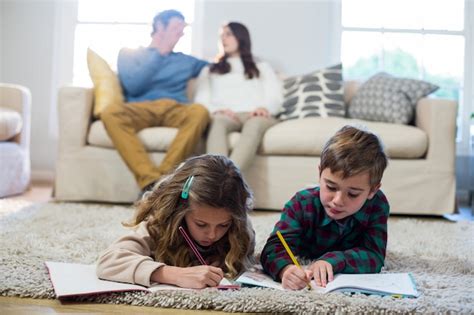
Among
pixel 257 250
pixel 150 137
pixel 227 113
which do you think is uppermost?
pixel 227 113

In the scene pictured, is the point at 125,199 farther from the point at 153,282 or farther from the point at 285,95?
the point at 153,282

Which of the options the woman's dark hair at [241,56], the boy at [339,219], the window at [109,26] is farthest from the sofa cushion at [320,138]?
the window at [109,26]

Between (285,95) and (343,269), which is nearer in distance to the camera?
(343,269)

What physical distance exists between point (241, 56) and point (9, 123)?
4.64 ft

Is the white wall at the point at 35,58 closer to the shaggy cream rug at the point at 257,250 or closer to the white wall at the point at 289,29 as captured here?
the white wall at the point at 289,29

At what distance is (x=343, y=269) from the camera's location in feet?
4.80

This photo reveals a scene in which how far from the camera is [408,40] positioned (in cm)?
442

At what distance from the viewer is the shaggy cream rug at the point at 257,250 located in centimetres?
120

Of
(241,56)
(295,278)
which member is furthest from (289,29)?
(295,278)

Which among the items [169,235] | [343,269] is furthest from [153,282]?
[343,269]

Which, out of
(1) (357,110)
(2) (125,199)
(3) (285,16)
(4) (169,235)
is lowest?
(2) (125,199)

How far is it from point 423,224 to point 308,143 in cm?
70

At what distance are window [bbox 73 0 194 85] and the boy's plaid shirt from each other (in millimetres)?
3258

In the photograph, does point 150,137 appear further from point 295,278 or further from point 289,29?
point 295,278
